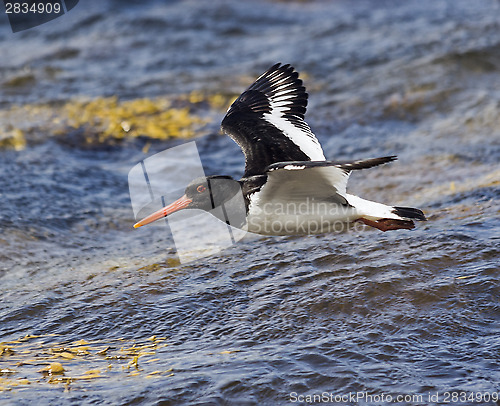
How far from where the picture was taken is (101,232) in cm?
600

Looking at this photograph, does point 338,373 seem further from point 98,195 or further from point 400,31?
point 400,31

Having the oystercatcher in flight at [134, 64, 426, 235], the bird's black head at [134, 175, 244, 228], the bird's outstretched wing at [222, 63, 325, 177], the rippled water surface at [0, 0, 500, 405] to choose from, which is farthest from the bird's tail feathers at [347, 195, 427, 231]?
the bird's black head at [134, 175, 244, 228]

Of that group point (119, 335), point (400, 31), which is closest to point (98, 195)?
point (119, 335)

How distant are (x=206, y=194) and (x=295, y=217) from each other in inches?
27.9

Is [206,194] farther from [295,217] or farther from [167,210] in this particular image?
[295,217]

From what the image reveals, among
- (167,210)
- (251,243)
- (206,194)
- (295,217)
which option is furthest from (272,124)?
(251,243)

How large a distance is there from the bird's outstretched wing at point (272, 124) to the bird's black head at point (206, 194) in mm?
188

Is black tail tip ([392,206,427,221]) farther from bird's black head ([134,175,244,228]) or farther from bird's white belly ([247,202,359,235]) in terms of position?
bird's black head ([134,175,244,228])

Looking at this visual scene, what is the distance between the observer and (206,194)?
4.75 m

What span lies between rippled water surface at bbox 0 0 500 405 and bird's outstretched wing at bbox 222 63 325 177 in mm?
832

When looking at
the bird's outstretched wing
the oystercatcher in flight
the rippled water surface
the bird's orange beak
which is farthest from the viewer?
the bird's orange beak

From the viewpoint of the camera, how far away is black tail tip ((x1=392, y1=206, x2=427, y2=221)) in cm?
433

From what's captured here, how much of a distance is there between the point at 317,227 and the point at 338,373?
1.12 metres

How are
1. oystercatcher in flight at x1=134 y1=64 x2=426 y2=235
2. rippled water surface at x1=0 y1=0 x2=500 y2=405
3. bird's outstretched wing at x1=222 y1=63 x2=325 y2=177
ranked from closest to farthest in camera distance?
rippled water surface at x1=0 y1=0 x2=500 y2=405 < oystercatcher in flight at x1=134 y1=64 x2=426 y2=235 < bird's outstretched wing at x1=222 y1=63 x2=325 y2=177
